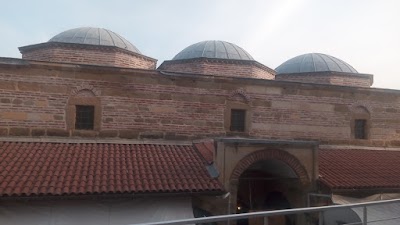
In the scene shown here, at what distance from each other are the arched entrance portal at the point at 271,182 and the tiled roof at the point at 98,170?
129 centimetres

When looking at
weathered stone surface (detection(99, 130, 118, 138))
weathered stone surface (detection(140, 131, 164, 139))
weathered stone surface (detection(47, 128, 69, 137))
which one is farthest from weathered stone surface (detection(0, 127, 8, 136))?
weathered stone surface (detection(140, 131, 164, 139))

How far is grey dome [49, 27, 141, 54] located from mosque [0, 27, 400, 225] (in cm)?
119

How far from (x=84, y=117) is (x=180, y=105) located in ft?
8.72

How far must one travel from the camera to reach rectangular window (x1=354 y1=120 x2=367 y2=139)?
11.8 meters

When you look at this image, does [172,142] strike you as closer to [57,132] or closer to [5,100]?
[57,132]

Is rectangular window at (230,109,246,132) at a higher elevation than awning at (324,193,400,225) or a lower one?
higher

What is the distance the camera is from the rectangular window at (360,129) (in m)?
11.8

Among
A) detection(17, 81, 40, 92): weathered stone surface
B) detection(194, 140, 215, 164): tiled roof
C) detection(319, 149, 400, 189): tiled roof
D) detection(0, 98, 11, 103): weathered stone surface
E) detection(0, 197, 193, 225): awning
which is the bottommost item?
detection(0, 197, 193, 225): awning

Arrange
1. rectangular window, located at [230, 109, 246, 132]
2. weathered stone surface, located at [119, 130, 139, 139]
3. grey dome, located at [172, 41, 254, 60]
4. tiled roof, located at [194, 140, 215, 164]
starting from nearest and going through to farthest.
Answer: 1. tiled roof, located at [194, 140, 215, 164]
2. weathered stone surface, located at [119, 130, 139, 139]
3. rectangular window, located at [230, 109, 246, 132]
4. grey dome, located at [172, 41, 254, 60]

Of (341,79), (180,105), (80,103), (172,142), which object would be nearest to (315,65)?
(341,79)

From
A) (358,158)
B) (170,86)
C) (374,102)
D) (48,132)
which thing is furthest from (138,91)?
(374,102)

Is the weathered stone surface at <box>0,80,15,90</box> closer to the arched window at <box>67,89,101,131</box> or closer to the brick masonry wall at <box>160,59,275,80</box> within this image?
the arched window at <box>67,89,101,131</box>

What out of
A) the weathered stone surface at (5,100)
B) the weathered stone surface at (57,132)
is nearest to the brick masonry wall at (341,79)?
the weathered stone surface at (57,132)

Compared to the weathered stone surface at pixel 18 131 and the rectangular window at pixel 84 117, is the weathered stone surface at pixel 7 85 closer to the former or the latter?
the weathered stone surface at pixel 18 131
